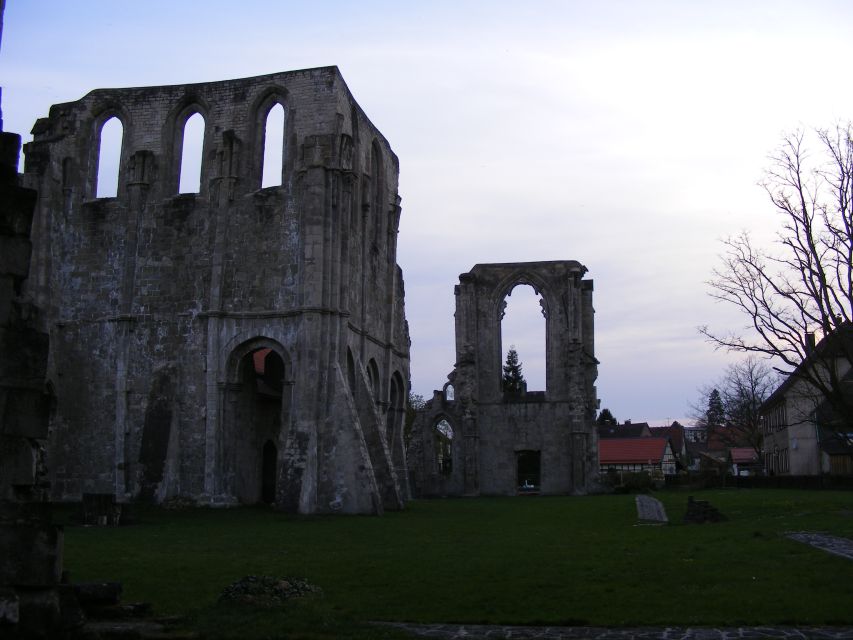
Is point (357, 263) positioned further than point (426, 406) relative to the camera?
No

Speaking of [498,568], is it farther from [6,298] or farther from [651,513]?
[651,513]

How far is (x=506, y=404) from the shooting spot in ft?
145

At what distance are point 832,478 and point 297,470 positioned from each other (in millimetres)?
26042

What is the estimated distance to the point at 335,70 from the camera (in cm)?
2753

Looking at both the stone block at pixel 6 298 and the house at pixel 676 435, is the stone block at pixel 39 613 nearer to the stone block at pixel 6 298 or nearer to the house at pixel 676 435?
the stone block at pixel 6 298

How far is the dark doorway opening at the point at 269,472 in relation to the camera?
30.6m

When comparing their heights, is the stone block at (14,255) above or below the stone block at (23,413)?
above

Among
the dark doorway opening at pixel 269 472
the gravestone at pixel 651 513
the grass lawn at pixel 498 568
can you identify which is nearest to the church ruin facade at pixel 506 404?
the dark doorway opening at pixel 269 472

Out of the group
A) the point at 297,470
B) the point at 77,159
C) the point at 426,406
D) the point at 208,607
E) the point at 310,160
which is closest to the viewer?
the point at 208,607

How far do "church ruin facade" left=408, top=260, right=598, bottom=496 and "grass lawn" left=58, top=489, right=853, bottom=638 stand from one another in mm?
21077

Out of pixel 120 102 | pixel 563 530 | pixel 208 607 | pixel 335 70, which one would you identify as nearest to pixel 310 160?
pixel 335 70

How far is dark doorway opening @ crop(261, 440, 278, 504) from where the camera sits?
3058 cm

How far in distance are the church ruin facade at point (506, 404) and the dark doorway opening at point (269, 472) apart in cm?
1223

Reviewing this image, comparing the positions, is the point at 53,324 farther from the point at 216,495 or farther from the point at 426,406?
the point at 426,406
